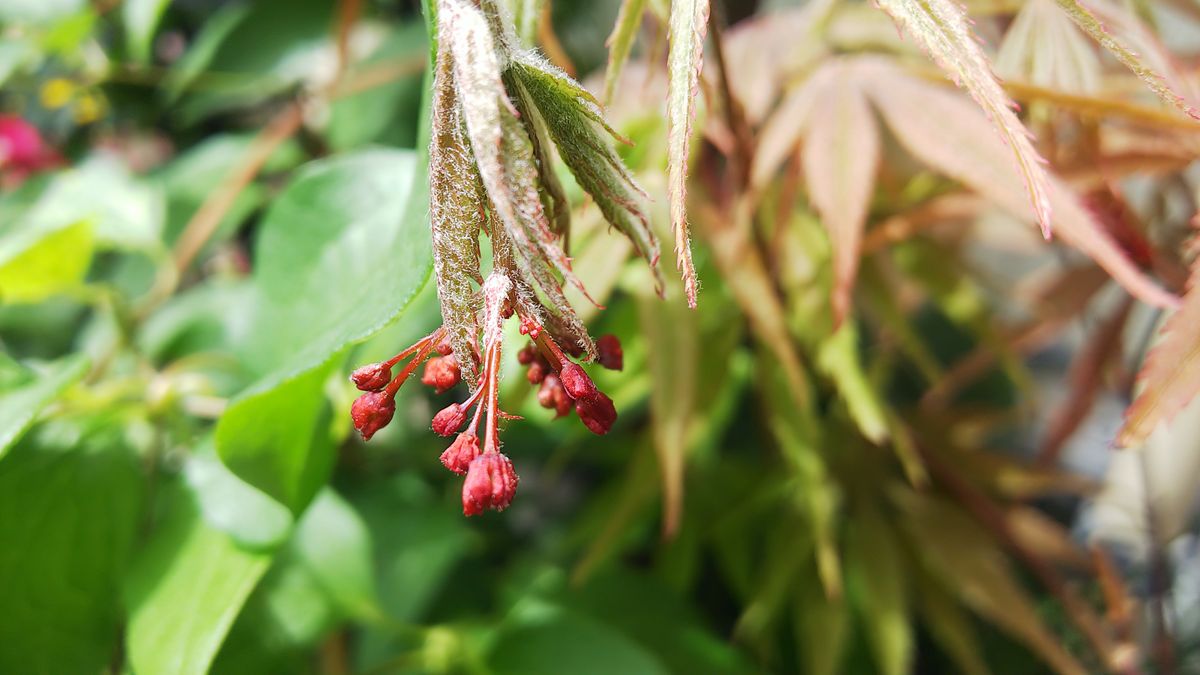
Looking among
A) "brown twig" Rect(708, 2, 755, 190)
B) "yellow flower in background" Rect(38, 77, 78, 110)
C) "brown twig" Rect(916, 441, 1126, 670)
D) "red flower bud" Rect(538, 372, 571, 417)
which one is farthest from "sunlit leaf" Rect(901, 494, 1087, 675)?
"yellow flower in background" Rect(38, 77, 78, 110)

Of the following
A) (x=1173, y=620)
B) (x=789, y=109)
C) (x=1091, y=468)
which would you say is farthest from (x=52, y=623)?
(x=1091, y=468)

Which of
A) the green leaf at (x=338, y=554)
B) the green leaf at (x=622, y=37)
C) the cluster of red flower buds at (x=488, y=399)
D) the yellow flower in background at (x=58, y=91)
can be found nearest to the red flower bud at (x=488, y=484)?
the cluster of red flower buds at (x=488, y=399)

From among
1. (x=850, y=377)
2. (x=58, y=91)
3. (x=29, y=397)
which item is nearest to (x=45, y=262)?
(x=29, y=397)

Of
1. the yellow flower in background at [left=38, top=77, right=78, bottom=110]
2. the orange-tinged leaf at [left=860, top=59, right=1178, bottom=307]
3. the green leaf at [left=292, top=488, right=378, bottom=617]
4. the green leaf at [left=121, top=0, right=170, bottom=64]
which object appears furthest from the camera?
the yellow flower in background at [left=38, top=77, right=78, bottom=110]

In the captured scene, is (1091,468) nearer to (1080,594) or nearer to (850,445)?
(1080,594)

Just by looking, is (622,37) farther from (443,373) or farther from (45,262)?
(45,262)

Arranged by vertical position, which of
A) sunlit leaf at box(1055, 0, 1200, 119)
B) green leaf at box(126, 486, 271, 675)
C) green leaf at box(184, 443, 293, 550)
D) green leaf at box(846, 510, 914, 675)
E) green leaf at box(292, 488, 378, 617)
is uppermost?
sunlit leaf at box(1055, 0, 1200, 119)

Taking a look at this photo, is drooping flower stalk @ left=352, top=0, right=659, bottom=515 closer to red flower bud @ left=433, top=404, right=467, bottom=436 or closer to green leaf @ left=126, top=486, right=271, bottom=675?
red flower bud @ left=433, top=404, right=467, bottom=436
